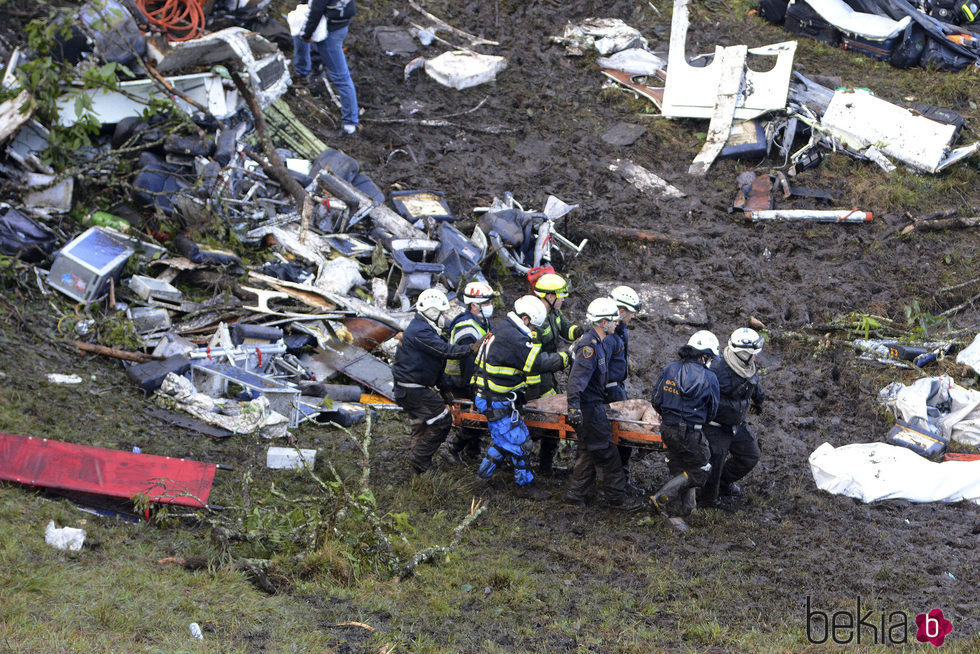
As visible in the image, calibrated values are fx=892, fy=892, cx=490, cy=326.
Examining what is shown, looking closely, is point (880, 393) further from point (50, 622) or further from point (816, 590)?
point (50, 622)

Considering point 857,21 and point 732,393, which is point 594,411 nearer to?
point 732,393

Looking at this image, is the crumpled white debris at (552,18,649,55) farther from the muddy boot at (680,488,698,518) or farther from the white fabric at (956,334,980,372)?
the muddy boot at (680,488,698,518)

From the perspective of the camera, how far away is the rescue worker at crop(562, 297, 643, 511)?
700 centimetres

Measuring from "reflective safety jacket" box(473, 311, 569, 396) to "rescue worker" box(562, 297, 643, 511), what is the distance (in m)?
0.29

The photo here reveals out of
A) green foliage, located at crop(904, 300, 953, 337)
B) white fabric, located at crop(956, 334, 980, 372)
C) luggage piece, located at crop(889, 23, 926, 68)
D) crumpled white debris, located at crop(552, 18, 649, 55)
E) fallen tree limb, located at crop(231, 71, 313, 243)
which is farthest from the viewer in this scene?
crumpled white debris, located at crop(552, 18, 649, 55)

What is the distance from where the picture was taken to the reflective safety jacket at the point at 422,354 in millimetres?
7344

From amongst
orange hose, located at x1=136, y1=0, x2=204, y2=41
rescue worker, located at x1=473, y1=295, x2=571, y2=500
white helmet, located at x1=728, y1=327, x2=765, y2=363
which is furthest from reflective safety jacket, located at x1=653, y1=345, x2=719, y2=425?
orange hose, located at x1=136, y1=0, x2=204, y2=41

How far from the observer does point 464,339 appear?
7637mm

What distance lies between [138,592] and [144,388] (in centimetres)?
325

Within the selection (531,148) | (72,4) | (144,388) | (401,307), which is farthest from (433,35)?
(144,388)

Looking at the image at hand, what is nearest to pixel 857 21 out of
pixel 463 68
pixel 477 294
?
pixel 463 68

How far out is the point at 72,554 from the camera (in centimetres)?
563

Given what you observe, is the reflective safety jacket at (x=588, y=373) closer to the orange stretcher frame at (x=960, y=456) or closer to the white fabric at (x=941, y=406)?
the orange stretcher frame at (x=960, y=456)

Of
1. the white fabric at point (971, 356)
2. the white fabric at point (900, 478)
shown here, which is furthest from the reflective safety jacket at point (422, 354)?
the white fabric at point (971, 356)
